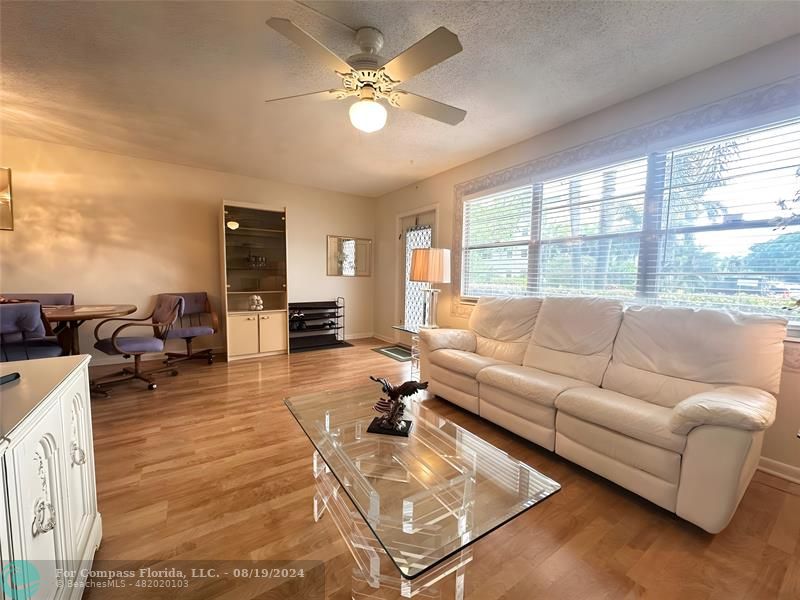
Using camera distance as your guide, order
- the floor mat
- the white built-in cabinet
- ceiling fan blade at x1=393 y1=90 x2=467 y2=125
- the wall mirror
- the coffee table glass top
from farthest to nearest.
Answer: the wall mirror
the floor mat
the white built-in cabinet
ceiling fan blade at x1=393 y1=90 x2=467 y2=125
the coffee table glass top

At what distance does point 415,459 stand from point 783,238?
2.52m

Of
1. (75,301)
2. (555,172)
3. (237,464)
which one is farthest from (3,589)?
(75,301)

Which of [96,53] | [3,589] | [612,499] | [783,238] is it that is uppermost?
[96,53]

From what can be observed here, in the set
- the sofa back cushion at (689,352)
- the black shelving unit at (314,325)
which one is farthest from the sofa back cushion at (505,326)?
the black shelving unit at (314,325)

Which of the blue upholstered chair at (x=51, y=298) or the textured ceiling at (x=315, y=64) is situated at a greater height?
the textured ceiling at (x=315, y=64)

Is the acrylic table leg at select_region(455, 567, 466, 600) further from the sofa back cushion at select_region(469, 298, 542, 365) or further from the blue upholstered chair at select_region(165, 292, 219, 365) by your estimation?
the blue upholstered chair at select_region(165, 292, 219, 365)

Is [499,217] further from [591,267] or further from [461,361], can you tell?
[461,361]

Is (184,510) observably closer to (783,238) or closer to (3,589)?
(3,589)

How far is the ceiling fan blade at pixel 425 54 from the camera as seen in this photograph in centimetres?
139

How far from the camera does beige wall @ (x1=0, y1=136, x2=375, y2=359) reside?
3.43 meters

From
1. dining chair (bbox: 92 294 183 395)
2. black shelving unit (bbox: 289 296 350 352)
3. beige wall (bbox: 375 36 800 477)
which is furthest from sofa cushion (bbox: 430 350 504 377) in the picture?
dining chair (bbox: 92 294 183 395)

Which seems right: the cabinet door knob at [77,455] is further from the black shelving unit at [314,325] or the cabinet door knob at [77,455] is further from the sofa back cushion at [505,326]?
the black shelving unit at [314,325]

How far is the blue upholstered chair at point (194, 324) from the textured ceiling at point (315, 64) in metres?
1.91

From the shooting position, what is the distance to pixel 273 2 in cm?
164
